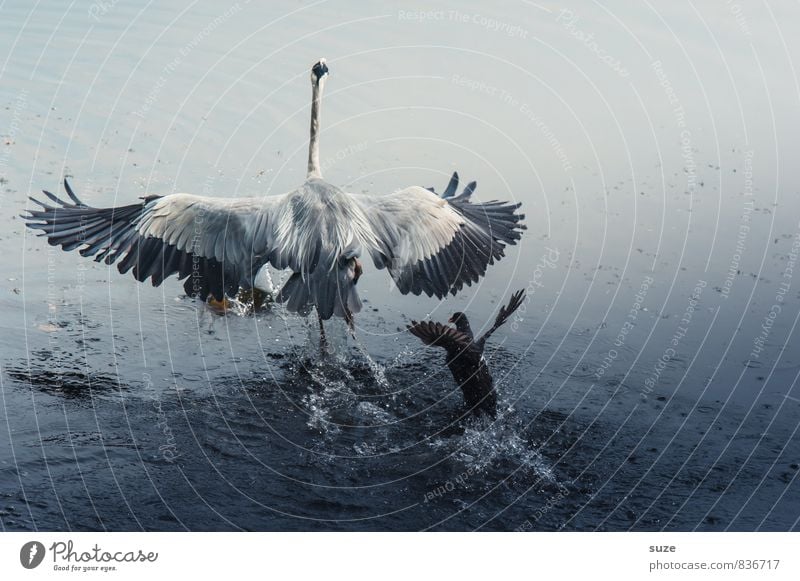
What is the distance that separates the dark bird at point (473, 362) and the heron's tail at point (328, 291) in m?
0.57

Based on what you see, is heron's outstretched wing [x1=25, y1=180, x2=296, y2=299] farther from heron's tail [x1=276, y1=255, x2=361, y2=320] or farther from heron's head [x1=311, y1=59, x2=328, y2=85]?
heron's head [x1=311, y1=59, x2=328, y2=85]

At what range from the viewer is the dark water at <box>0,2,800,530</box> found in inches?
285

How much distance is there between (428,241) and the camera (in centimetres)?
926

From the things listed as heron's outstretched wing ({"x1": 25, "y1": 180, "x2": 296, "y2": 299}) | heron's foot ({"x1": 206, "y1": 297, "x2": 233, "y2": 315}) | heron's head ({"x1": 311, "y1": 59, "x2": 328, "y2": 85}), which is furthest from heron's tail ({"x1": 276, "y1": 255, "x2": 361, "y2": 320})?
heron's head ({"x1": 311, "y1": 59, "x2": 328, "y2": 85})

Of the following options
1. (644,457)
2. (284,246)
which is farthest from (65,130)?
(644,457)

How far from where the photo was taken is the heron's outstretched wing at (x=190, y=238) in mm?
8719

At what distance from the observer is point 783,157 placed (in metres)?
14.0

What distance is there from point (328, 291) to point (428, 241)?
1352 millimetres

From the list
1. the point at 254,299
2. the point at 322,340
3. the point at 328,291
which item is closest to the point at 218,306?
the point at 254,299

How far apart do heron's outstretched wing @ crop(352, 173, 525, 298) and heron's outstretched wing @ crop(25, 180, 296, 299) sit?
928 millimetres

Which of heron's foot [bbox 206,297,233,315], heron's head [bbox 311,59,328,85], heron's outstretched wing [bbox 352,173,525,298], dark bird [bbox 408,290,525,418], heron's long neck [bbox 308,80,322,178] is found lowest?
heron's foot [bbox 206,297,233,315]

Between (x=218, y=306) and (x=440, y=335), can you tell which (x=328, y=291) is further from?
(x=218, y=306)

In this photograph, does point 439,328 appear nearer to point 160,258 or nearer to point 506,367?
point 506,367

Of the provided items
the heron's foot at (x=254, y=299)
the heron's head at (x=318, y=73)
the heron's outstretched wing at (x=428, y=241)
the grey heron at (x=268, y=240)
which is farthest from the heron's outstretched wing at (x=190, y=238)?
the heron's head at (x=318, y=73)
